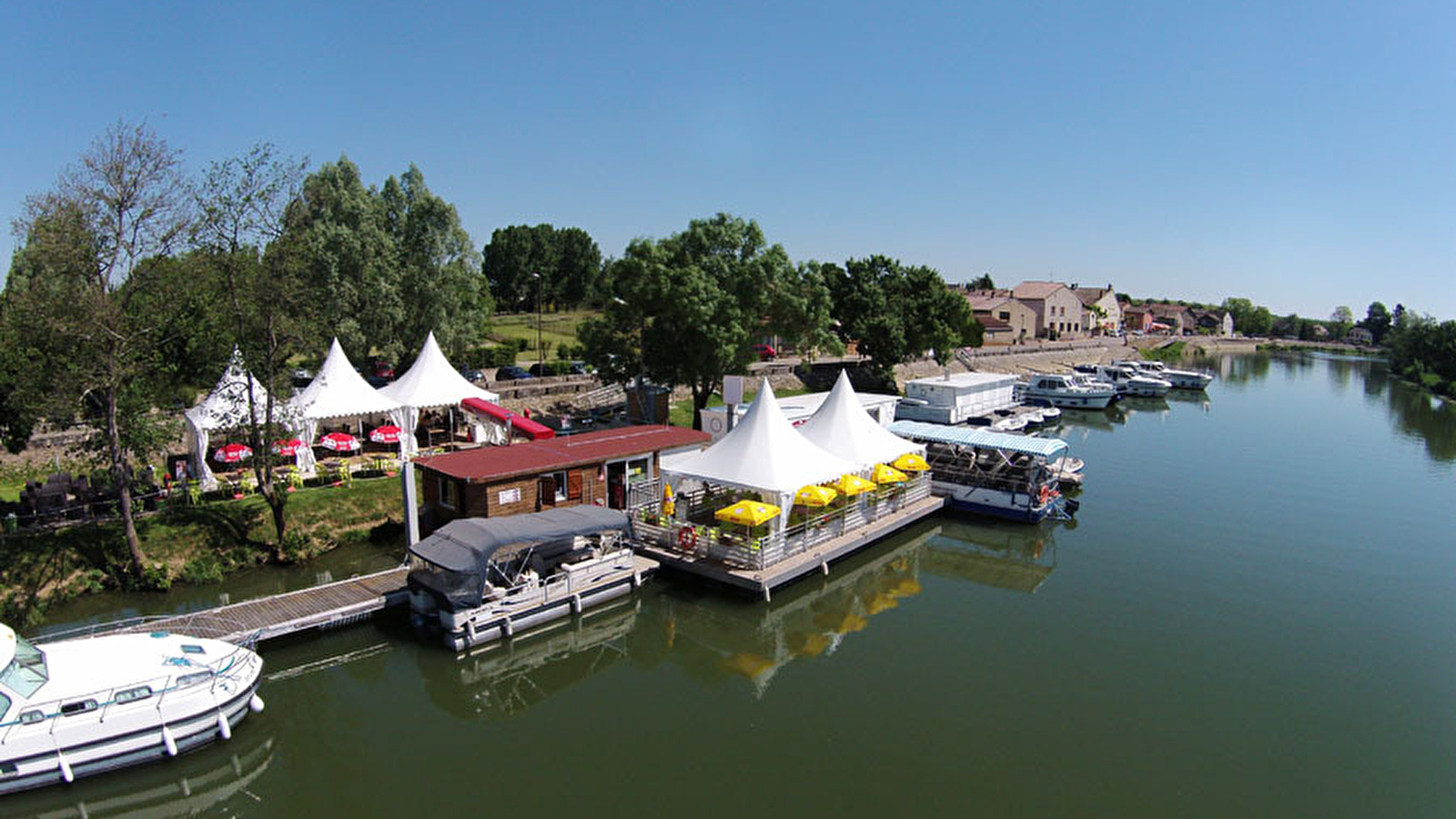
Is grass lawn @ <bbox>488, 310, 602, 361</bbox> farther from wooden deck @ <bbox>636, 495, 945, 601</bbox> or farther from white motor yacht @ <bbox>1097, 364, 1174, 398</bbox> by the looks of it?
white motor yacht @ <bbox>1097, 364, 1174, 398</bbox>

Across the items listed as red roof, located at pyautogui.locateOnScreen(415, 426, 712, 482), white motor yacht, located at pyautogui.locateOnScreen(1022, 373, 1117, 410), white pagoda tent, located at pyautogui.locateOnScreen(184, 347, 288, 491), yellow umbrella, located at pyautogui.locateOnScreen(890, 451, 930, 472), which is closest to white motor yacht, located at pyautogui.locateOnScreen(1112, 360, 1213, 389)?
white motor yacht, located at pyautogui.locateOnScreen(1022, 373, 1117, 410)

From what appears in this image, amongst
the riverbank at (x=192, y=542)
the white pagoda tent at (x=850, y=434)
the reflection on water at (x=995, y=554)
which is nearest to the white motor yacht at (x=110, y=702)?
the riverbank at (x=192, y=542)

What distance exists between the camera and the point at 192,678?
1258 cm

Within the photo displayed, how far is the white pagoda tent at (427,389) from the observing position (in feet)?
92.8

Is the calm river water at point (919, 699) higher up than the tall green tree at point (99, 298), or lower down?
lower down

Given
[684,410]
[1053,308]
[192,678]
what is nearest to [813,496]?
[192,678]

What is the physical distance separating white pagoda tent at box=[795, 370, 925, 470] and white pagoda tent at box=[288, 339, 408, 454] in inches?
600

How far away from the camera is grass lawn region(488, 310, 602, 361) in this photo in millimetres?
60100

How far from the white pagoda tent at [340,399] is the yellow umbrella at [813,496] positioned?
15.7m

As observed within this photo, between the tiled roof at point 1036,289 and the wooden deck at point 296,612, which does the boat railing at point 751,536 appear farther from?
the tiled roof at point 1036,289

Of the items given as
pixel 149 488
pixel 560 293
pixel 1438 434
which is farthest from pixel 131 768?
pixel 560 293

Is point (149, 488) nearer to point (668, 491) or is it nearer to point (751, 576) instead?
point (668, 491)

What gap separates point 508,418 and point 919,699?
1867 cm

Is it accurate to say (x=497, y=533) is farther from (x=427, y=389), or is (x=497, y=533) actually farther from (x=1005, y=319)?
(x=1005, y=319)
